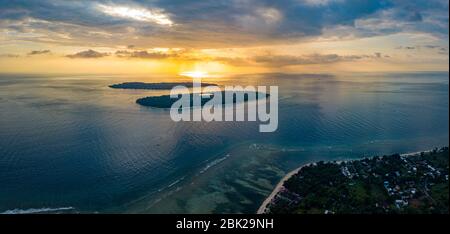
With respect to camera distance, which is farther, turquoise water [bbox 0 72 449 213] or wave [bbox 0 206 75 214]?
turquoise water [bbox 0 72 449 213]

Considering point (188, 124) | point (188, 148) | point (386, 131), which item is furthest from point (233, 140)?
point (386, 131)

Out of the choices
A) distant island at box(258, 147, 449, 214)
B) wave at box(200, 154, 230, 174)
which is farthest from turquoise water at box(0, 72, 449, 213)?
distant island at box(258, 147, 449, 214)

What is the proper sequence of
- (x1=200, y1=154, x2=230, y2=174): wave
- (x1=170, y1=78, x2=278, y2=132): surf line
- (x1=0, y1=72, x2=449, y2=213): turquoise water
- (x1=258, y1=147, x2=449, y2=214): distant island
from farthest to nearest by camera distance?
1. (x1=170, y1=78, x2=278, y2=132): surf line
2. (x1=200, y1=154, x2=230, y2=174): wave
3. (x1=0, y1=72, x2=449, y2=213): turquoise water
4. (x1=258, y1=147, x2=449, y2=214): distant island

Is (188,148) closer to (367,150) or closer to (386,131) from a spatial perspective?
(367,150)

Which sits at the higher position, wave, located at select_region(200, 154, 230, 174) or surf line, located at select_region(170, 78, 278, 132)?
surf line, located at select_region(170, 78, 278, 132)

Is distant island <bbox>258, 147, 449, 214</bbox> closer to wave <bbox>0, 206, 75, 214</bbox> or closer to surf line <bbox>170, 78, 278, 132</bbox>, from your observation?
wave <bbox>0, 206, 75, 214</bbox>

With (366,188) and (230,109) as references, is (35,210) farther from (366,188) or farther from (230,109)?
(230,109)

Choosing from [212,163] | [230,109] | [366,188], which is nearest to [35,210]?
[212,163]
